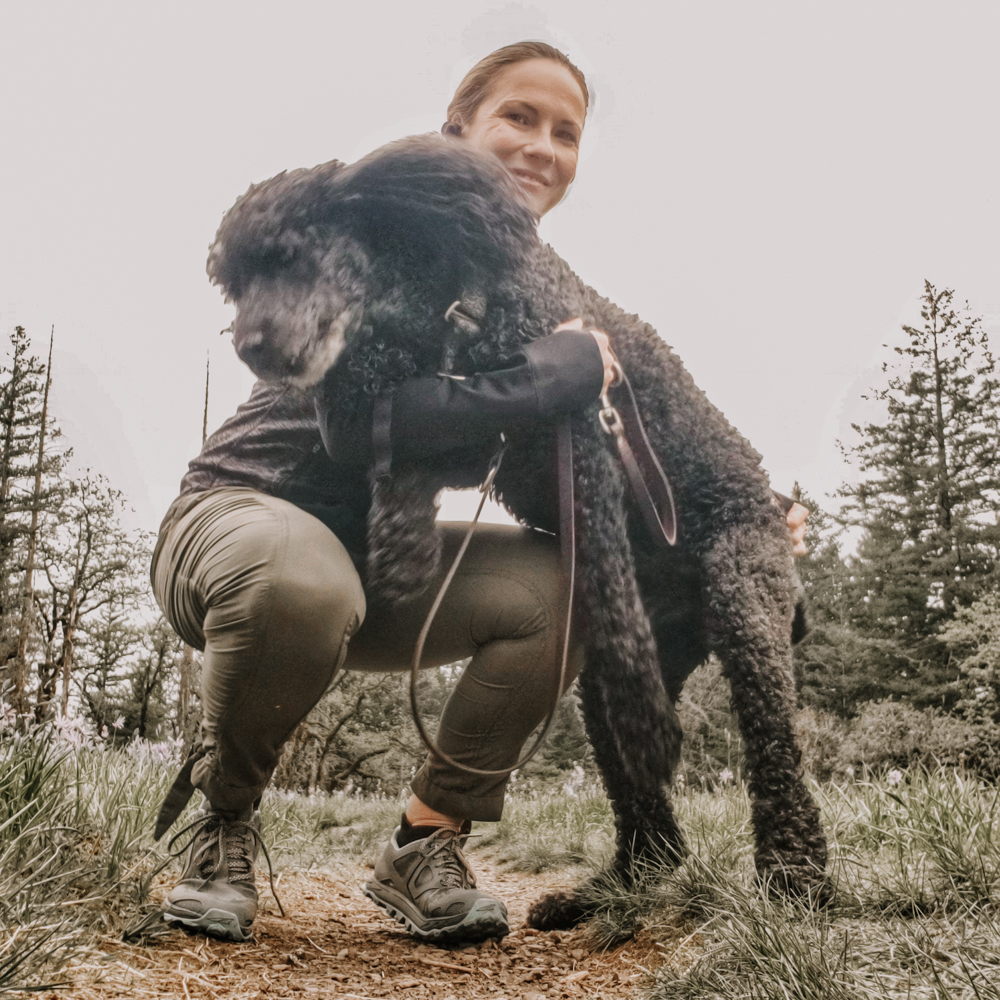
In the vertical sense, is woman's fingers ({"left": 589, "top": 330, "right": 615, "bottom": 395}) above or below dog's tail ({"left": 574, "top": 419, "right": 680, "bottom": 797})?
above

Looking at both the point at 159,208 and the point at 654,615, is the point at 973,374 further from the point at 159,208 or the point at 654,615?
the point at 159,208

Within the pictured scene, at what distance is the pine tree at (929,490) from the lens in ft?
5.00

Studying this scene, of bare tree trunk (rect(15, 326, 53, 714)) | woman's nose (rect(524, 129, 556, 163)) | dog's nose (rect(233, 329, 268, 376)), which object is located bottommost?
bare tree trunk (rect(15, 326, 53, 714))

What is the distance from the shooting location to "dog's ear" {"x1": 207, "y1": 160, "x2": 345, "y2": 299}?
1.20 metres

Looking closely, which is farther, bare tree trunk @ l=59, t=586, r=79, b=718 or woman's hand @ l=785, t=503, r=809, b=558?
bare tree trunk @ l=59, t=586, r=79, b=718

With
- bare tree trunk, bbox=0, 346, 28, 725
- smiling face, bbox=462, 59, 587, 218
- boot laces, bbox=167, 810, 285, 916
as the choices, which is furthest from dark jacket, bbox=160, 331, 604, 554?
bare tree trunk, bbox=0, 346, 28, 725

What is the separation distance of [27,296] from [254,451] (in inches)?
28.1

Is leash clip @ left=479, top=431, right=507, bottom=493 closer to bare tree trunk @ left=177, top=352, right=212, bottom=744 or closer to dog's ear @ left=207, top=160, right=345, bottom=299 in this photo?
dog's ear @ left=207, top=160, right=345, bottom=299

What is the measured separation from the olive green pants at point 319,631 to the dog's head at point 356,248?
0.29 meters

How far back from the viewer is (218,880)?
1.26m

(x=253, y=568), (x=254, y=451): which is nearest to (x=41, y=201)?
(x=254, y=451)

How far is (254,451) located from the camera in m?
1.37

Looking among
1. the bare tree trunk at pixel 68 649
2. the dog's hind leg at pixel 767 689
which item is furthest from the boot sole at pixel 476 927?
the bare tree trunk at pixel 68 649

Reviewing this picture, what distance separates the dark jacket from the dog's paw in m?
0.68
